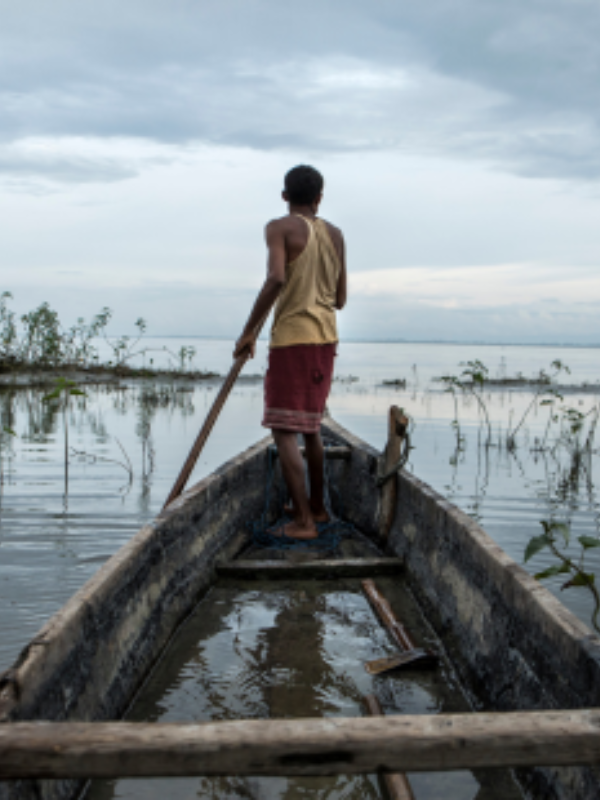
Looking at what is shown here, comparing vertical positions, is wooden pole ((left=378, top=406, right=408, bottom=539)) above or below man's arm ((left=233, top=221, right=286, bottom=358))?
below

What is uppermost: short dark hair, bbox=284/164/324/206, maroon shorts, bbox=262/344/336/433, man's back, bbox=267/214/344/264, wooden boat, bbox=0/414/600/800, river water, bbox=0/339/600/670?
short dark hair, bbox=284/164/324/206

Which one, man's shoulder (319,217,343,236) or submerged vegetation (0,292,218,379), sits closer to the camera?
man's shoulder (319,217,343,236)

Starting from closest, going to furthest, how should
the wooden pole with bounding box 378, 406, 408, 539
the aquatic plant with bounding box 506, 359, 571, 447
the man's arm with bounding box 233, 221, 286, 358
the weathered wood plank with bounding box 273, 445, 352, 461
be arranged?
the man's arm with bounding box 233, 221, 286, 358 < the wooden pole with bounding box 378, 406, 408, 539 < the weathered wood plank with bounding box 273, 445, 352, 461 < the aquatic plant with bounding box 506, 359, 571, 447

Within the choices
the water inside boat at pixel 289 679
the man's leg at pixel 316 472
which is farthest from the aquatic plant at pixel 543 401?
the water inside boat at pixel 289 679

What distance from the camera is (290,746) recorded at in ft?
3.36

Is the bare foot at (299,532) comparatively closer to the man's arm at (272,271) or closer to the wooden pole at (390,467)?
the wooden pole at (390,467)

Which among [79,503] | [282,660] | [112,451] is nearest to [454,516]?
[282,660]

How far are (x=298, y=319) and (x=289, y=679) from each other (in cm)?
179

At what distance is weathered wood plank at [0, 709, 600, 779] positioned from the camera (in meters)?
1.01

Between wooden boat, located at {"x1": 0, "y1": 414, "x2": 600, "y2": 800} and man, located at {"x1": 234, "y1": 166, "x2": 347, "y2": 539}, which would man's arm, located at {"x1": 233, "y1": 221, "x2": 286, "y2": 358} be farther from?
wooden boat, located at {"x1": 0, "y1": 414, "x2": 600, "y2": 800}

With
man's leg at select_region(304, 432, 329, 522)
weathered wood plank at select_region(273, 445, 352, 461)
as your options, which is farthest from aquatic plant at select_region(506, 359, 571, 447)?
man's leg at select_region(304, 432, 329, 522)

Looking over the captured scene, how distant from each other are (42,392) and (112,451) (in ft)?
20.8

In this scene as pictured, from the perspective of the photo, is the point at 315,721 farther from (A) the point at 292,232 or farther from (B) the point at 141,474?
(B) the point at 141,474

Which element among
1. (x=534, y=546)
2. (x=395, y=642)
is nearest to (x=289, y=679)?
(x=395, y=642)
